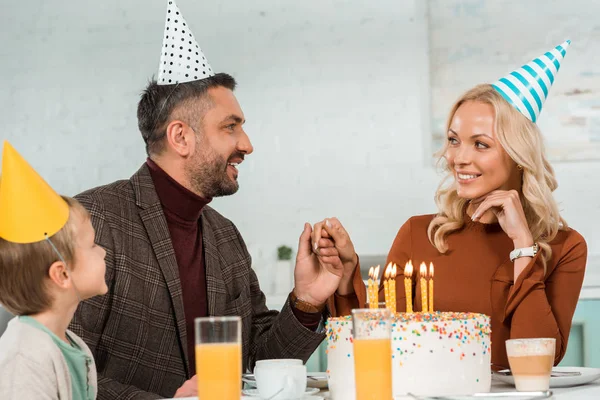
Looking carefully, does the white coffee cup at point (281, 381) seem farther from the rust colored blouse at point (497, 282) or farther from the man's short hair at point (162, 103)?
the man's short hair at point (162, 103)

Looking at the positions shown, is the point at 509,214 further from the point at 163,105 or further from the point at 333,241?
the point at 163,105

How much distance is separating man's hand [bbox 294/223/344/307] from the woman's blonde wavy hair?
1.10 feet

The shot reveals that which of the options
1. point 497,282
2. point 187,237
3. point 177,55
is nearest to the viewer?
point 497,282

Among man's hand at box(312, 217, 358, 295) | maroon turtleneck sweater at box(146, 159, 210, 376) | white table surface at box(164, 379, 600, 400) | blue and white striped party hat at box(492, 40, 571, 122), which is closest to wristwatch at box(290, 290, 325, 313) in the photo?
man's hand at box(312, 217, 358, 295)

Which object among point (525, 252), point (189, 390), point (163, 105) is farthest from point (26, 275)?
point (525, 252)

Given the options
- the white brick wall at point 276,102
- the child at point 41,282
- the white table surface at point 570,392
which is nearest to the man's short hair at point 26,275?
the child at point 41,282

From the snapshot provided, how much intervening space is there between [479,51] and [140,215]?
6.00 ft

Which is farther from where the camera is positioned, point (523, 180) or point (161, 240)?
point (523, 180)

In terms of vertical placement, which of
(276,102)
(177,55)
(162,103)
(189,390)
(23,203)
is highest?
(276,102)

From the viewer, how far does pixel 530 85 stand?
2.10 meters

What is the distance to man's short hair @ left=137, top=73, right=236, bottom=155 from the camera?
217 centimetres

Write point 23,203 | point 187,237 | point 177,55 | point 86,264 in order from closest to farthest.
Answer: point 23,203, point 86,264, point 187,237, point 177,55

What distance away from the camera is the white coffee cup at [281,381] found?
1272 mm

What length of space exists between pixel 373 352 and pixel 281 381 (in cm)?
28
